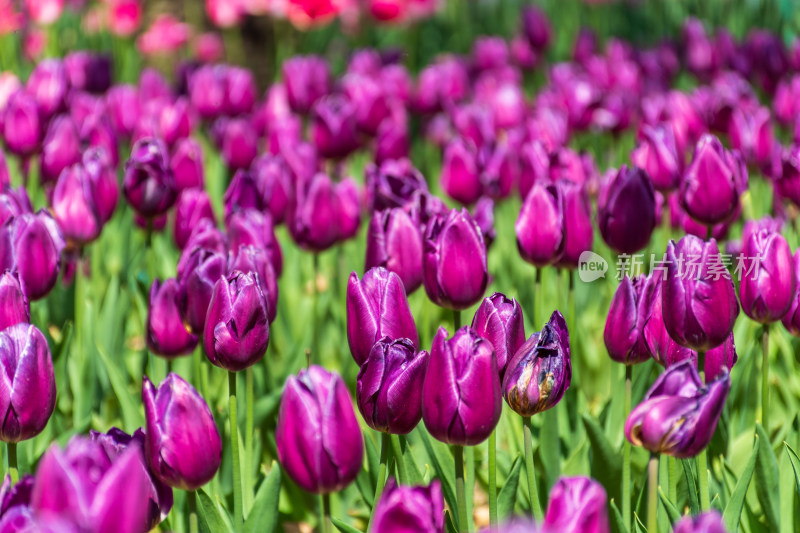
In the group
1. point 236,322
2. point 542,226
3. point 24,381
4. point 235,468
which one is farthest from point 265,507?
point 542,226

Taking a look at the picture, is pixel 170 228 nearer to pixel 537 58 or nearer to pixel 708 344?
pixel 708 344

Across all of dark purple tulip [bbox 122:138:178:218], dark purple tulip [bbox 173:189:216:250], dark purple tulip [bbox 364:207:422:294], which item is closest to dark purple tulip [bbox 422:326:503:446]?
dark purple tulip [bbox 364:207:422:294]

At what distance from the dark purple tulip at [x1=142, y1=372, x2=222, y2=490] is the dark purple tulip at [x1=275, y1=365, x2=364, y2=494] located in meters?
0.12

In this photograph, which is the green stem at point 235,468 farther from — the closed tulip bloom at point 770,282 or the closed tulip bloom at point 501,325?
the closed tulip bloom at point 770,282

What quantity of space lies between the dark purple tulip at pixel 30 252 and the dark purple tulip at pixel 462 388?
95 cm

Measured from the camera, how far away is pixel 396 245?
1.86 metres

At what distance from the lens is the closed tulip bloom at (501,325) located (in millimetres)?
1421

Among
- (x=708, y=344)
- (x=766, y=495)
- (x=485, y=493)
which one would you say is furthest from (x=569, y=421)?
(x=708, y=344)

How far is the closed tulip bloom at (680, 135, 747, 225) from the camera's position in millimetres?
2059

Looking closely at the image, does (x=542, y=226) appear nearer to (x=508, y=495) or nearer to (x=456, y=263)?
(x=456, y=263)

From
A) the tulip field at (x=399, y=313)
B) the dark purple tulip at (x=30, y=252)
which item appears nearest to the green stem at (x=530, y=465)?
the tulip field at (x=399, y=313)

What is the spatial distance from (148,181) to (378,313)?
3.79ft

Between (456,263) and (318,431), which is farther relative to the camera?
(456,263)

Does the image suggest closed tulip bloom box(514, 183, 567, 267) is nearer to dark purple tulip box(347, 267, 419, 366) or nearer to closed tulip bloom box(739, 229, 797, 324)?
closed tulip bloom box(739, 229, 797, 324)
